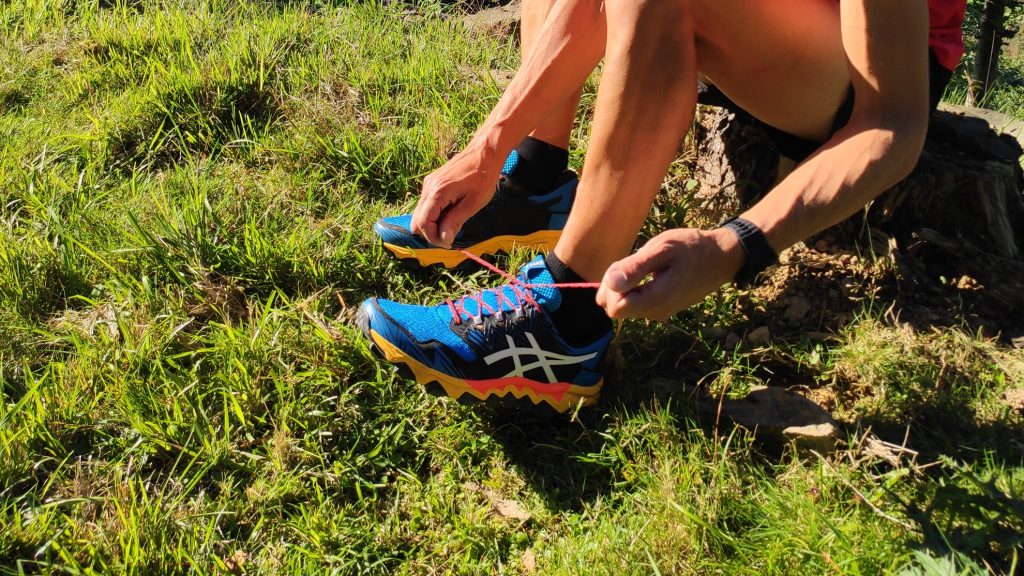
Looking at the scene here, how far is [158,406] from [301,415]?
356 mm

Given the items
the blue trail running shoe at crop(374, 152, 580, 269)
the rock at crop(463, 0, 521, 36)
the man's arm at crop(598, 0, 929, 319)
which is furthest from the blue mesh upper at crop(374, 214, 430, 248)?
the rock at crop(463, 0, 521, 36)

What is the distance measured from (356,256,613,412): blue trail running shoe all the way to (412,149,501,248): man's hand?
20 centimetres

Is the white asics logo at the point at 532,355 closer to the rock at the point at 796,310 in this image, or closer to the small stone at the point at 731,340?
the small stone at the point at 731,340

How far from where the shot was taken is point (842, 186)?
148 centimetres

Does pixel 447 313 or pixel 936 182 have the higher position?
pixel 936 182

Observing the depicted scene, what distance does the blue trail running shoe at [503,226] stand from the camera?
2523mm

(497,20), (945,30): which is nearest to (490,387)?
(945,30)

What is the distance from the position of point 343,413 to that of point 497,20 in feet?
7.36

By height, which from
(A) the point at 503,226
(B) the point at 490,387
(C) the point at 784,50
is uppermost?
(C) the point at 784,50

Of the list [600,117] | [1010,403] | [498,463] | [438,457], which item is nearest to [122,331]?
[438,457]

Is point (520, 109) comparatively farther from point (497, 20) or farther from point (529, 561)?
point (497, 20)

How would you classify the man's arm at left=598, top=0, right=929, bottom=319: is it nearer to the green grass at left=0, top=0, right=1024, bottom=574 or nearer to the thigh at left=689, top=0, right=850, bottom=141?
the thigh at left=689, top=0, right=850, bottom=141

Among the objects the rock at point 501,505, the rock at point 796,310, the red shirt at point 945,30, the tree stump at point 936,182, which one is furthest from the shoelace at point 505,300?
the red shirt at point 945,30

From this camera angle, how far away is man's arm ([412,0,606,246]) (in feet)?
6.74
